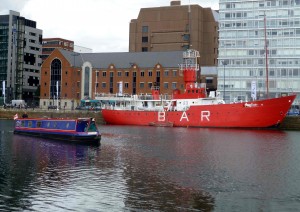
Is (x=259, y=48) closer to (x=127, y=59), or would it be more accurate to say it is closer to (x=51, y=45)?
(x=127, y=59)

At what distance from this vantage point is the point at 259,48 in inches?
4176

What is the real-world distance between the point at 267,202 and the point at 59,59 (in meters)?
121

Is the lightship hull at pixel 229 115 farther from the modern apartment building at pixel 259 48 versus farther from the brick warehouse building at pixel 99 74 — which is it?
the brick warehouse building at pixel 99 74

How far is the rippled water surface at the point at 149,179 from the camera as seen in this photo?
2145 centimetres

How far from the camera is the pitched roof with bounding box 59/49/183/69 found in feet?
422

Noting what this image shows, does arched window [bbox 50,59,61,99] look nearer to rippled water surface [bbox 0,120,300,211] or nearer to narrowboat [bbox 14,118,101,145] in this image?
narrowboat [bbox 14,118,101,145]

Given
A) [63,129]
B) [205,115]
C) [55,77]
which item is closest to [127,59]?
[55,77]

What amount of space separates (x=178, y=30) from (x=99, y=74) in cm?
3672

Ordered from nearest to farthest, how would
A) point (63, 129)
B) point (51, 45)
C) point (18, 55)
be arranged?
point (63, 129) → point (18, 55) → point (51, 45)

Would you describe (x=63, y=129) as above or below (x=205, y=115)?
below

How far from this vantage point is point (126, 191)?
24062 mm

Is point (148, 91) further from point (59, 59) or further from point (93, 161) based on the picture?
point (93, 161)

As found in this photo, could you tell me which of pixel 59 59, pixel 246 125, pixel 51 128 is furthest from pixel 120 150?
pixel 59 59

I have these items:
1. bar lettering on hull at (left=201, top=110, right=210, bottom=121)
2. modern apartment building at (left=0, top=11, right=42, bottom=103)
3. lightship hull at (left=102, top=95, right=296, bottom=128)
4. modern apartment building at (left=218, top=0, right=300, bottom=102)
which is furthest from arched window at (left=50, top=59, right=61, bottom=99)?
bar lettering on hull at (left=201, top=110, right=210, bottom=121)
